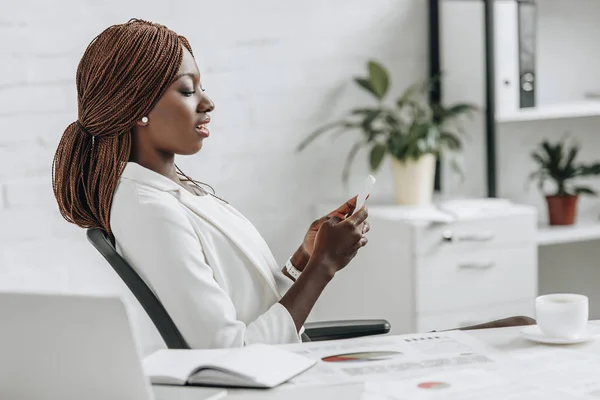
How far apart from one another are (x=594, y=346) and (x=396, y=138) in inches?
68.7

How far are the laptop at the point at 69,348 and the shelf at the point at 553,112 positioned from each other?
2.22 m

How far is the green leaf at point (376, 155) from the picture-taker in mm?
3080

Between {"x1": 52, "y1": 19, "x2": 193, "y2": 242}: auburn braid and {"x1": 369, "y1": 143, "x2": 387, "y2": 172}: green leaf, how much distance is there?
4.41 ft

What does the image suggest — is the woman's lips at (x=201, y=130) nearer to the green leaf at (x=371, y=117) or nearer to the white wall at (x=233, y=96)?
the white wall at (x=233, y=96)

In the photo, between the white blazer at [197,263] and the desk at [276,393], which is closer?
the desk at [276,393]

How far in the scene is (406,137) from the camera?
10.2 feet

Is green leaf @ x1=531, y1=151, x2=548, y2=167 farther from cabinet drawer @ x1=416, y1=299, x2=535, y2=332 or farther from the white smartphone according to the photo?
the white smartphone

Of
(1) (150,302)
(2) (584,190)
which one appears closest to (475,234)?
(2) (584,190)

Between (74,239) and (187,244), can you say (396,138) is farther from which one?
(187,244)

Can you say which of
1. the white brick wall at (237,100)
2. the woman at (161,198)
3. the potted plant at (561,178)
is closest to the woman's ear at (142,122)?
the woman at (161,198)

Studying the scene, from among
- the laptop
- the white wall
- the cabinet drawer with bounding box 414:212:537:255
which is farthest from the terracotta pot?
the laptop

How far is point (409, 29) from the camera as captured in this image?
340 centimetres

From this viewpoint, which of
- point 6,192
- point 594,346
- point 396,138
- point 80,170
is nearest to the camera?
point 594,346

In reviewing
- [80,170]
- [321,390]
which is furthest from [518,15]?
[321,390]
